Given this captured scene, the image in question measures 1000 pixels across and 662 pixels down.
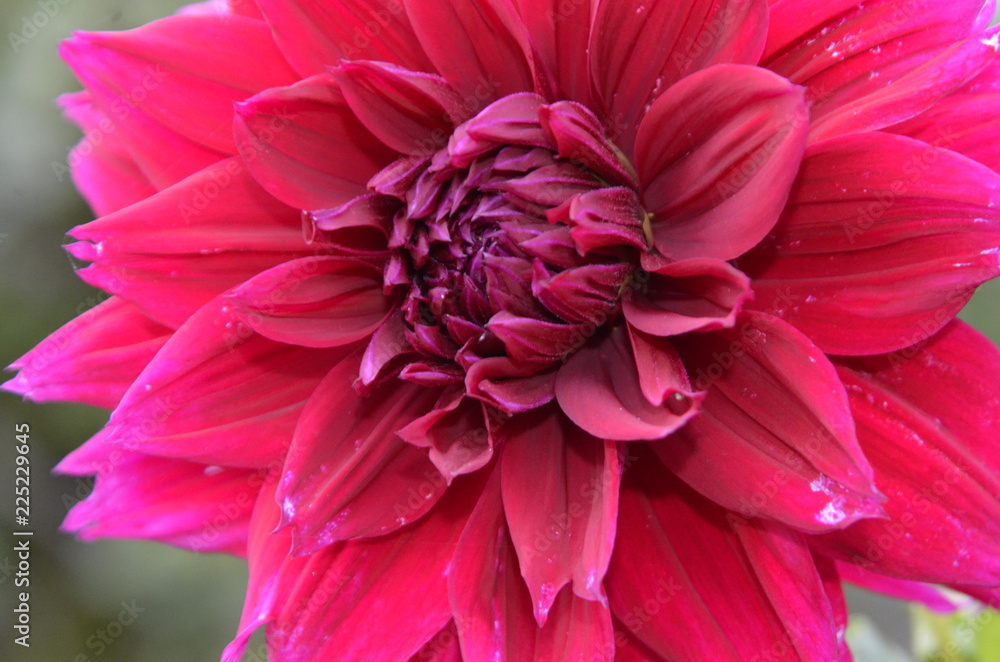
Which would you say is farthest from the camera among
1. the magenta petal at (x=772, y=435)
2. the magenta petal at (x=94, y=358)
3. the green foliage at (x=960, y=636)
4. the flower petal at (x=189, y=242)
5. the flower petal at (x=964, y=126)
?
the green foliage at (x=960, y=636)

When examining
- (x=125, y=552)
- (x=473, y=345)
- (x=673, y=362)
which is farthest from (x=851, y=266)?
(x=125, y=552)

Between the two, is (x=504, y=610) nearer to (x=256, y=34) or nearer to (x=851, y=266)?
(x=851, y=266)

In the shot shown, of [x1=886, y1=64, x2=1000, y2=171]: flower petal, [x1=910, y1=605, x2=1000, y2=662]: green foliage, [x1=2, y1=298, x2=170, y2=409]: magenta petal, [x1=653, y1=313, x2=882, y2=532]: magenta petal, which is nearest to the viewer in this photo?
[x1=653, y1=313, x2=882, y2=532]: magenta petal

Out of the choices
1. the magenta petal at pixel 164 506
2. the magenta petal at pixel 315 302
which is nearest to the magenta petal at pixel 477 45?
the magenta petal at pixel 315 302

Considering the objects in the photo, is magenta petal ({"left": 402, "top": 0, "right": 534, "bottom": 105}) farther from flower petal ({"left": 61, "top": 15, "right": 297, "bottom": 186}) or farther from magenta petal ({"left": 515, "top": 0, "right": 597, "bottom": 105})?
flower petal ({"left": 61, "top": 15, "right": 297, "bottom": 186})

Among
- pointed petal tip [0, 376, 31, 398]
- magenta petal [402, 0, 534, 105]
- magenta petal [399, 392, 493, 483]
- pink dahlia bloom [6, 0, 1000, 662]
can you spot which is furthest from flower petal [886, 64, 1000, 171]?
pointed petal tip [0, 376, 31, 398]

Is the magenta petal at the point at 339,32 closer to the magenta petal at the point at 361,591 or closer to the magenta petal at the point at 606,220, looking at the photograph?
the magenta petal at the point at 606,220

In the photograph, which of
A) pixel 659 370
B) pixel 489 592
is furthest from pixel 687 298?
pixel 489 592
